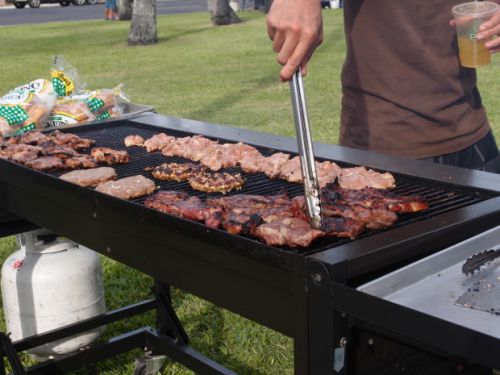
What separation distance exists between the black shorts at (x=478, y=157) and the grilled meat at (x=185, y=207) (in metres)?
1.16

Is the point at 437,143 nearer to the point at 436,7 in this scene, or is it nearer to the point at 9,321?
the point at 436,7

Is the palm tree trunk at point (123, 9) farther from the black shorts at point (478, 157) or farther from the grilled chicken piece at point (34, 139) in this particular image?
the black shorts at point (478, 157)

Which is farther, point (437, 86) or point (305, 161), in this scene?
point (437, 86)

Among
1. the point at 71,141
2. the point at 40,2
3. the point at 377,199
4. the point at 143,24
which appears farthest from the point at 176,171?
the point at 40,2

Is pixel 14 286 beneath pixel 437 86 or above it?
beneath

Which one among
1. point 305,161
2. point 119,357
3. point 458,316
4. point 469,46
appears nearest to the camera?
point 458,316

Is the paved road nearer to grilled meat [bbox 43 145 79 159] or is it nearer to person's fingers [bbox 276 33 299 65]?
grilled meat [bbox 43 145 79 159]

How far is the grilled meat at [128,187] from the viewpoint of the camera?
248 centimetres

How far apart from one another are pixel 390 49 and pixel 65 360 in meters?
2.08

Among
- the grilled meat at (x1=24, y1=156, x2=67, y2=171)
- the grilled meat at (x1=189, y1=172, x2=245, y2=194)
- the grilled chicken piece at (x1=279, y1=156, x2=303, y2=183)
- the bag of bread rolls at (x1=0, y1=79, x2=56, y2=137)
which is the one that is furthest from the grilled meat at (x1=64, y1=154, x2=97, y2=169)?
the bag of bread rolls at (x1=0, y1=79, x2=56, y2=137)

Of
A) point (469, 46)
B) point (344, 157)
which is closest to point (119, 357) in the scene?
point (344, 157)

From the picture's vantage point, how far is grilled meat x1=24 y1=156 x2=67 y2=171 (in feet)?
9.45

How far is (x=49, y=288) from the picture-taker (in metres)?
3.65

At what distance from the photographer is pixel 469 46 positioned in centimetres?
270
